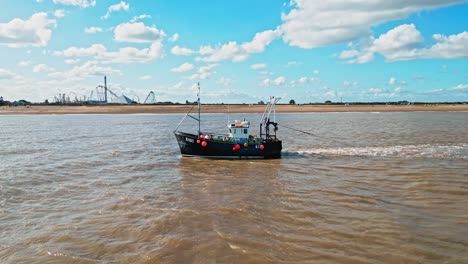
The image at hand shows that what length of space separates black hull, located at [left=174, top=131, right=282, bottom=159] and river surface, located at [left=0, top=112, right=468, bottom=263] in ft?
3.06

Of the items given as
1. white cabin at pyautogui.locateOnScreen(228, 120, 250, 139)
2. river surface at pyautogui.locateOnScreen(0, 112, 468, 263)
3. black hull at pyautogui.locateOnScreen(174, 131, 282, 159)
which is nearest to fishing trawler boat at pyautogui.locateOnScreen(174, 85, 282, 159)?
black hull at pyautogui.locateOnScreen(174, 131, 282, 159)

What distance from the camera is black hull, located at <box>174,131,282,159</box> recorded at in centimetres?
2866

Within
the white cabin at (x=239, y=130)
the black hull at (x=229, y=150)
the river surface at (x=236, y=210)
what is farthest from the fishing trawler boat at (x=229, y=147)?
the river surface at (x=236, y=210)

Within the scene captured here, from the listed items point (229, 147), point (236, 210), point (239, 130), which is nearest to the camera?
point (236, 210)

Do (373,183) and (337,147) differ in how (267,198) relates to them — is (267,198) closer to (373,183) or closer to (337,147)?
(373,183)

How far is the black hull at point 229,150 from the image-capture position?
28.7 m

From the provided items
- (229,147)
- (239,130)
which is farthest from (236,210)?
(239,130)

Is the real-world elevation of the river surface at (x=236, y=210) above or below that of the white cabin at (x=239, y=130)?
below

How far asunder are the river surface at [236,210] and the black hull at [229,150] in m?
0.93

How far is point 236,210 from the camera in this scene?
14.9 metres

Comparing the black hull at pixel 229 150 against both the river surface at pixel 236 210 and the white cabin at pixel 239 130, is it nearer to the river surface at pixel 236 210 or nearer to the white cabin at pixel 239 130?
the river surface at pixel 236 210

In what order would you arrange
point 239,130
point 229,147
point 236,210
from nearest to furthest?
1. point 236,210
2. point 229,147
3. point 239,130

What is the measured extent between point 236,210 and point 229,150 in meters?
13.9

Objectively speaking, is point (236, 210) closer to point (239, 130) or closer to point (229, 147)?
point (229, 147)
